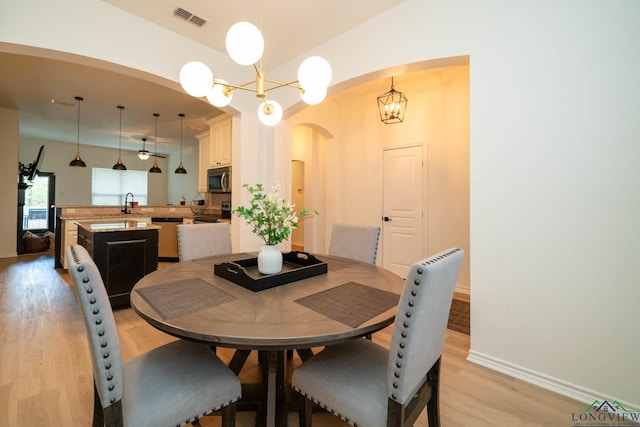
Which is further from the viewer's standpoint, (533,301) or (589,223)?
(533,301)

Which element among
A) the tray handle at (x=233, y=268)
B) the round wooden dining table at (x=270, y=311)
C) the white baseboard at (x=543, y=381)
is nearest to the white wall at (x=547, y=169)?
the white baseboard at (x=543, y=381)

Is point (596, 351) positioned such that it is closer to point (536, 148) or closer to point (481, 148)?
point (536, 148)

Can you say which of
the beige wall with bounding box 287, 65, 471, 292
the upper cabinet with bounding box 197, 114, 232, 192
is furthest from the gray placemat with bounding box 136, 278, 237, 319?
the upper cabinet with bounding box 197, 114, 232, 192

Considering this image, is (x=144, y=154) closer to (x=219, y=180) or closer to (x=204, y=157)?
(x=204, y=157)

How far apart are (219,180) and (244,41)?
12.5ft

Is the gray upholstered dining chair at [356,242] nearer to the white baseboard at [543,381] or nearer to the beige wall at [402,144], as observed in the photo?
the white baseboard at [543,381]

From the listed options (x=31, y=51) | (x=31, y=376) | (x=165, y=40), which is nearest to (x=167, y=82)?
(x=165, y=40)

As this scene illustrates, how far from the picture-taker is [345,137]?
16.2 ft

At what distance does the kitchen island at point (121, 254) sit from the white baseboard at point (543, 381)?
11.3 feet

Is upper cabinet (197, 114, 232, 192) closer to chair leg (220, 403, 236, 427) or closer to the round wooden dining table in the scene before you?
the round wooden dining table

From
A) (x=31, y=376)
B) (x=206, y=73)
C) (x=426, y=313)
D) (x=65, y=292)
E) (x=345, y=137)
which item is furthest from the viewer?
(x=345, y=137)

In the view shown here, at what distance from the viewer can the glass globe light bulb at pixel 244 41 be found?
139cm

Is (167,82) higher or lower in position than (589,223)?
higher

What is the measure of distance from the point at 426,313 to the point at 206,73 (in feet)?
5.61
